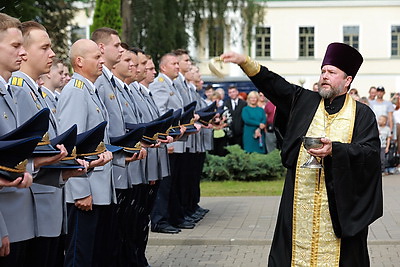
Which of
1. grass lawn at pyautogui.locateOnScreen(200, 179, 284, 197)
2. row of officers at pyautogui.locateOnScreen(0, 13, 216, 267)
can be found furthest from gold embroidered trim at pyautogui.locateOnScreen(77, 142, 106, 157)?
grass lawn at pyautogui.locateOnScreen(200, 179, 284, 197)

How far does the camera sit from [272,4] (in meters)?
49.6

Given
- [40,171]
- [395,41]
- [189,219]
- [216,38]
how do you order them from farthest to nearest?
[395,41]
[216,38]
[189,219]
[40,171]

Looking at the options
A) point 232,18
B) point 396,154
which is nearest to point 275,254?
point 396,154

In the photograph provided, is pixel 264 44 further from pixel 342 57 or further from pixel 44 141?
pixel 44 141

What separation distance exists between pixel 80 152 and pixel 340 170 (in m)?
2.01

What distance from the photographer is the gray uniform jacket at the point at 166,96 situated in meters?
11.2

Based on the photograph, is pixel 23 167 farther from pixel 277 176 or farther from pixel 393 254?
pixel 277 176

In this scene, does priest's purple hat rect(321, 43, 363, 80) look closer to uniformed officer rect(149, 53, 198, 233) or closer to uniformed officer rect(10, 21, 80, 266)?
uniformed officer rect(10, 21, 80, 266)

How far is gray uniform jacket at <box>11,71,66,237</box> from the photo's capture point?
529cm

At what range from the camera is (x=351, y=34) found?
4956cm

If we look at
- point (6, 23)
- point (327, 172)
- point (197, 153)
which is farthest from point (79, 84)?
point (197, 153)

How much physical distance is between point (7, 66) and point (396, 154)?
622 inches

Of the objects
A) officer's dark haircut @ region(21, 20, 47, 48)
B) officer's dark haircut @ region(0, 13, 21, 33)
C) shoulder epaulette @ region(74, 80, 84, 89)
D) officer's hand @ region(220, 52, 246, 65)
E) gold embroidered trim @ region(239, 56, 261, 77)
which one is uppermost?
officer's dark haircut @ region(0, 13, 21, 33)

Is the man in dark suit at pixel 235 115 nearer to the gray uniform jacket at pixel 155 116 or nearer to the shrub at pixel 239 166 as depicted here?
the shrub at pixel 239 166
